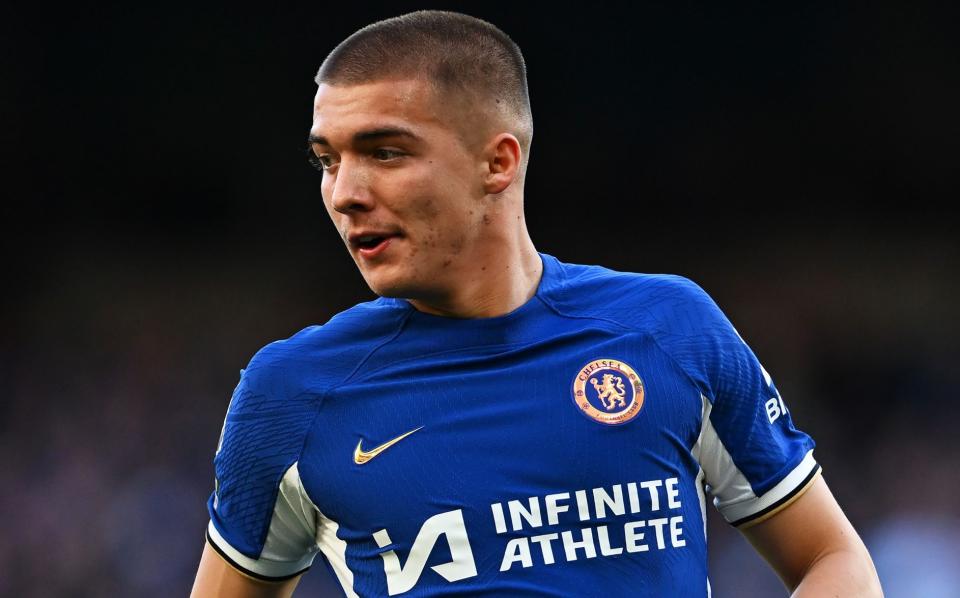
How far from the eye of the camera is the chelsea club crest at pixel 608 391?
2434 millimetres

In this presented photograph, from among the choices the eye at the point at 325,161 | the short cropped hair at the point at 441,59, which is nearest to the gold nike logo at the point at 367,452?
the eye at the point at 325,161

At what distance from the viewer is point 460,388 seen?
248cm

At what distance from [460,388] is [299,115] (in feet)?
24.2

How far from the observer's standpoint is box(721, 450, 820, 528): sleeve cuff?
2.56 meters

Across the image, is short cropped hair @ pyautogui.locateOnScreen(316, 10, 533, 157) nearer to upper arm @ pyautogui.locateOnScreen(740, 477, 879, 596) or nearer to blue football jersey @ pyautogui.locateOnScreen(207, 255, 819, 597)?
blue football jersey @ pyautogui.locateOnScreen(207, 255, 819, 597)

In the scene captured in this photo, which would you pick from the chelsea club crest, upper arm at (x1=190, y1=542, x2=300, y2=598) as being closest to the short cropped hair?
the chelsea club crest

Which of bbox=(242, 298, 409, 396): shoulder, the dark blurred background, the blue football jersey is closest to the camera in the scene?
the blue football jersey

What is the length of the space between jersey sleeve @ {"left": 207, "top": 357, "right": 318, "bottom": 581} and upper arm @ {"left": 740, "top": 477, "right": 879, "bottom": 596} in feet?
2.94

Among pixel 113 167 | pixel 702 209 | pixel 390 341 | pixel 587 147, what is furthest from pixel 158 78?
pixel 390 341

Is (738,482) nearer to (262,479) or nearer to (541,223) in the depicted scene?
(262,479)

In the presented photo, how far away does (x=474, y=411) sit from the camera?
8.05ft

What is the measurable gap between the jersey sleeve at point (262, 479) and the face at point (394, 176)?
29 centimetres

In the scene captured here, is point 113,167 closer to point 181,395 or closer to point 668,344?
point 181,395

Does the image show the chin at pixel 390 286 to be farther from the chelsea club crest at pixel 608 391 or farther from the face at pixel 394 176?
the chelsea club crest at pixel 608 391
